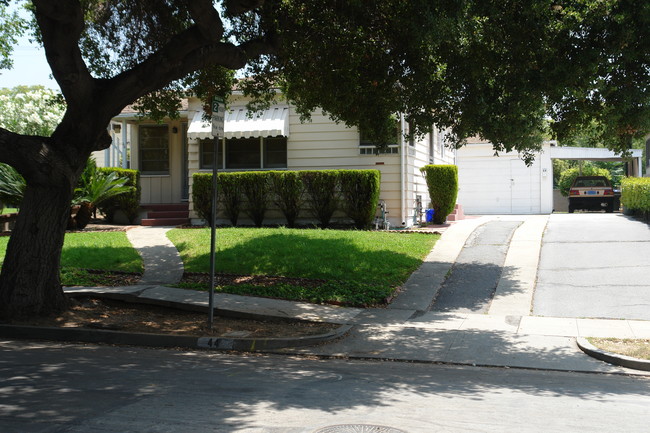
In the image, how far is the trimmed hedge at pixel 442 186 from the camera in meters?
18.5

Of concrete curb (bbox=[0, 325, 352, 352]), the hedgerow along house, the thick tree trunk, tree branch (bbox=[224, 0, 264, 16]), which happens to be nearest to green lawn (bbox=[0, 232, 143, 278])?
the thick tree trunk

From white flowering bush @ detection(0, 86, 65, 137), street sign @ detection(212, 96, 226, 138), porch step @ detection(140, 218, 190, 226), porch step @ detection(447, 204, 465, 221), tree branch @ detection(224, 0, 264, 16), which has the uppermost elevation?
white flowering bush @ detection(0, 86, 65, 137)

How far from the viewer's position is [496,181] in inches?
1099

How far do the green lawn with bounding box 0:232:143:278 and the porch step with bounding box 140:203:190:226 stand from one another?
3.58 metres

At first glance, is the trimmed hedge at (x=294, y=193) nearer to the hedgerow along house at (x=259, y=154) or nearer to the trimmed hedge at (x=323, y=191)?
the trimmed hedge at (x=323, y=191)

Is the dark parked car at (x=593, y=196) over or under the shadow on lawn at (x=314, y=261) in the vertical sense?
over

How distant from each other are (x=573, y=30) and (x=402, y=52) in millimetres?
3115

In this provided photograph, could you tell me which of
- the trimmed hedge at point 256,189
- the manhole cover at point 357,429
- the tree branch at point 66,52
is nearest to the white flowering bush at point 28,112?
the trimmed hedge at point 256,189

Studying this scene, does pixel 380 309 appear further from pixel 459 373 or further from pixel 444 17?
pixel 444 17

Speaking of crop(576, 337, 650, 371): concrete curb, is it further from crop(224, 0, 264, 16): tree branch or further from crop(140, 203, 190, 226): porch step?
crop(140, 203, 190, 226): porch step

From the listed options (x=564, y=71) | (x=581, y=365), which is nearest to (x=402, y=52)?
(x=564, y=71)

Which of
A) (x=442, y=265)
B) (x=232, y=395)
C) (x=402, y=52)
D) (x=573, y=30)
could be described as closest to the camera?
(x=232, y=395)

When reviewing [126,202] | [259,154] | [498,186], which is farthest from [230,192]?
[498,186]

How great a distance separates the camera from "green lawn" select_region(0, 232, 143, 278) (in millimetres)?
12539
